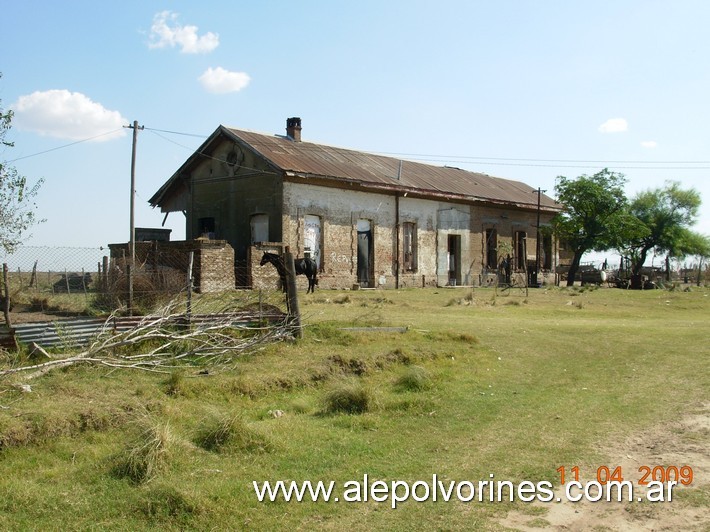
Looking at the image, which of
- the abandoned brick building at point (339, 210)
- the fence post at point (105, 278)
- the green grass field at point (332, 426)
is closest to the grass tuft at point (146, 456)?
the green grass field at point (332, 426)

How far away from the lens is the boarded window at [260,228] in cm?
2592

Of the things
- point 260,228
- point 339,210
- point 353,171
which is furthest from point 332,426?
point 353,171

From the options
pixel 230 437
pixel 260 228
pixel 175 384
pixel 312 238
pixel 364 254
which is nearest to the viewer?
pixel 230 437

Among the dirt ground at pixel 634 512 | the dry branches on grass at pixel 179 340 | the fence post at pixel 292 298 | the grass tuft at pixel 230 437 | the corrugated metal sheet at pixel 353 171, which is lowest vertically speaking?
the dirt ground at pixel 634 512

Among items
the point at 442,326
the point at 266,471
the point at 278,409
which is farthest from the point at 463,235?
the point at 266,471

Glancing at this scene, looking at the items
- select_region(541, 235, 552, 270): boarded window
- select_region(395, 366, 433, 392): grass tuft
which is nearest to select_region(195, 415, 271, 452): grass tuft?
select_region(395, 366, 433, 392): grass tuft

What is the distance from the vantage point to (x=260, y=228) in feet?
86.2

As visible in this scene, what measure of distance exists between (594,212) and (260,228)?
60.4 feet

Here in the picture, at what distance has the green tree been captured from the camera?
3528 centimetres

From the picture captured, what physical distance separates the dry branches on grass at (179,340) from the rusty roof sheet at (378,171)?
46.0 feet

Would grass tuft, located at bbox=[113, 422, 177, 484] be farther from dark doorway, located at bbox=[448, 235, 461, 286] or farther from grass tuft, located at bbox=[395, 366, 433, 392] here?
dark doorway, located at bbox=[448, 235, 461, 286]

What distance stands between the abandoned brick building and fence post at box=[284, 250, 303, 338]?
10.0 metres

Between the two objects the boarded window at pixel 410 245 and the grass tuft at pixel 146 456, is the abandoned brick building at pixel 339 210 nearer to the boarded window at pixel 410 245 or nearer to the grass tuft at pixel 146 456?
the boarded window at pixel 410 245

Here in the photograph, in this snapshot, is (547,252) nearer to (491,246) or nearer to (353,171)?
(491,246)
